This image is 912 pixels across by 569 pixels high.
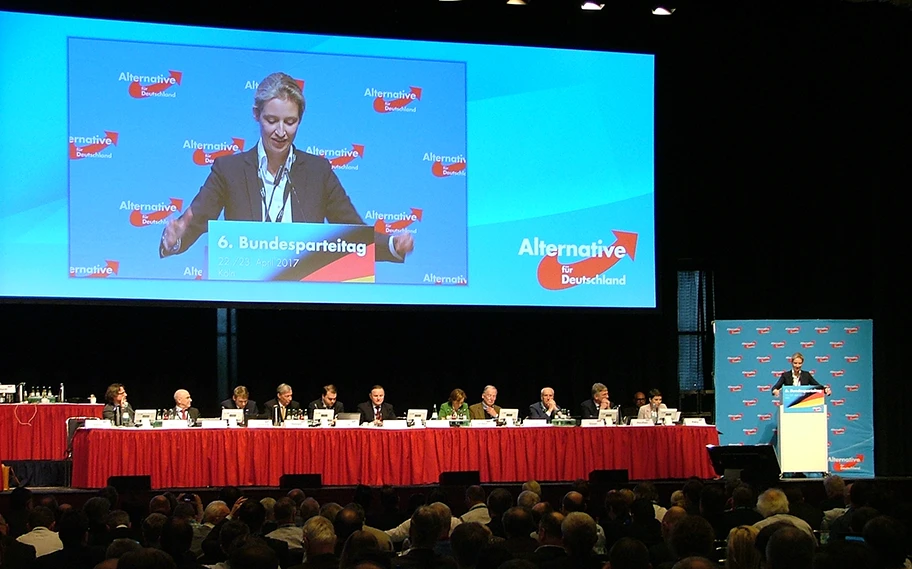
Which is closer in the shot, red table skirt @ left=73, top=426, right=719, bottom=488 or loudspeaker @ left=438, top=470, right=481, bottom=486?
red table skirt @ left=73, top=426, right=719, bottom=488

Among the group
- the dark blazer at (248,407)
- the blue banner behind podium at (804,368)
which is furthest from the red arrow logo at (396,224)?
the blue banner behind podium at (804,368)

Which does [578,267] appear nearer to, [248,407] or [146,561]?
[248,407]

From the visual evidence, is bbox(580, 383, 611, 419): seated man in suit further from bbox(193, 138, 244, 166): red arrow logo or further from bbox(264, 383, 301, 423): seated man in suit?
bbox(193, 138, 244, 166): red arrow logo

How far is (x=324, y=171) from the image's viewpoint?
12.1 metres

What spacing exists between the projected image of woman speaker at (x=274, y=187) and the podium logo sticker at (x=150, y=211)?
108 mm

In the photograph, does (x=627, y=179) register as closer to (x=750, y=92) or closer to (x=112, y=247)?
(x=750, y=92)

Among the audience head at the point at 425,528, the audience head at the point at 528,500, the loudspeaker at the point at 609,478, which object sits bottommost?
the loudspeaker at the point at 609,478

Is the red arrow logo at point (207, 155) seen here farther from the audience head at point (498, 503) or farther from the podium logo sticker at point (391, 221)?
the audience head at point (498, 503)

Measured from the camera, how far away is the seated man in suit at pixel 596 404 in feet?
40.3

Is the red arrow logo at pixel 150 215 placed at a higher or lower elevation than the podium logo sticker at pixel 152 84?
lower

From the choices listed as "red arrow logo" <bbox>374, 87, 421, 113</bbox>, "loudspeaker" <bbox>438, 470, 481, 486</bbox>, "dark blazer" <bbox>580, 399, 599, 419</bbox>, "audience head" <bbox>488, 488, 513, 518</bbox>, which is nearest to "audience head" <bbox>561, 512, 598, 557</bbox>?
"audience head" <bbox>488, 488, 513, 518</bbox>

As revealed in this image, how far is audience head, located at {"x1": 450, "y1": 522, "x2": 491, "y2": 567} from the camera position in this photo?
4445 millimetres

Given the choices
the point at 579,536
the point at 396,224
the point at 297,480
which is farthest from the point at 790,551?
the point at 396,224

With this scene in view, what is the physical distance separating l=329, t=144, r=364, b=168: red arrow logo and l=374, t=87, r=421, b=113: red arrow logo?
453 mm
